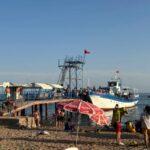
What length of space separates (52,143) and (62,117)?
12.7m

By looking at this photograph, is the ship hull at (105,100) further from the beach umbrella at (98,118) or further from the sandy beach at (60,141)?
the beach umbrella at (98,118)

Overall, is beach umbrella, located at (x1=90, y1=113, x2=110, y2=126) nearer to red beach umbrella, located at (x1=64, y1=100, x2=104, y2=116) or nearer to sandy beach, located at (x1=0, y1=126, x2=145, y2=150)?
red beach umbrella, located at (x1=64, y1=100, x2=104, y2=116)

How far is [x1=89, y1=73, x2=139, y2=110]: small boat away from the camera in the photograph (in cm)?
6588

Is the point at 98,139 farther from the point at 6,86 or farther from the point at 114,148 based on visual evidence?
the point at 6,86

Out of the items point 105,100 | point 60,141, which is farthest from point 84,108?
point 105,100

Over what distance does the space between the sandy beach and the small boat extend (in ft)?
130

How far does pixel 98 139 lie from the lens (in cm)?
2238

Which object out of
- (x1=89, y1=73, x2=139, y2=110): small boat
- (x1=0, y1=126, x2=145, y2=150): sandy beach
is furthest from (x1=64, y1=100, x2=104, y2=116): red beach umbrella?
(x1=89, y1=73, x2=139, y2=110): small boat

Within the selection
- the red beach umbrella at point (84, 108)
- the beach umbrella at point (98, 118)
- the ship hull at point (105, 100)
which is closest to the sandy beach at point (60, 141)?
the beach umbrella at point (98, 118)

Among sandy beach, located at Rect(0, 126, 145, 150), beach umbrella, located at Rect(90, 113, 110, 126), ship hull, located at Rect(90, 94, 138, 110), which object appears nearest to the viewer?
beach umbrella, located at Rect(90, 113, 110, 126)

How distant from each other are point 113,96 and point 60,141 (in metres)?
51.0

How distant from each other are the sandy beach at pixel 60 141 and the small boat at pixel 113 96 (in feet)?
130

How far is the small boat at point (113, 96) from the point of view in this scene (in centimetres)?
6588

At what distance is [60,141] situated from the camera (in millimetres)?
21094
